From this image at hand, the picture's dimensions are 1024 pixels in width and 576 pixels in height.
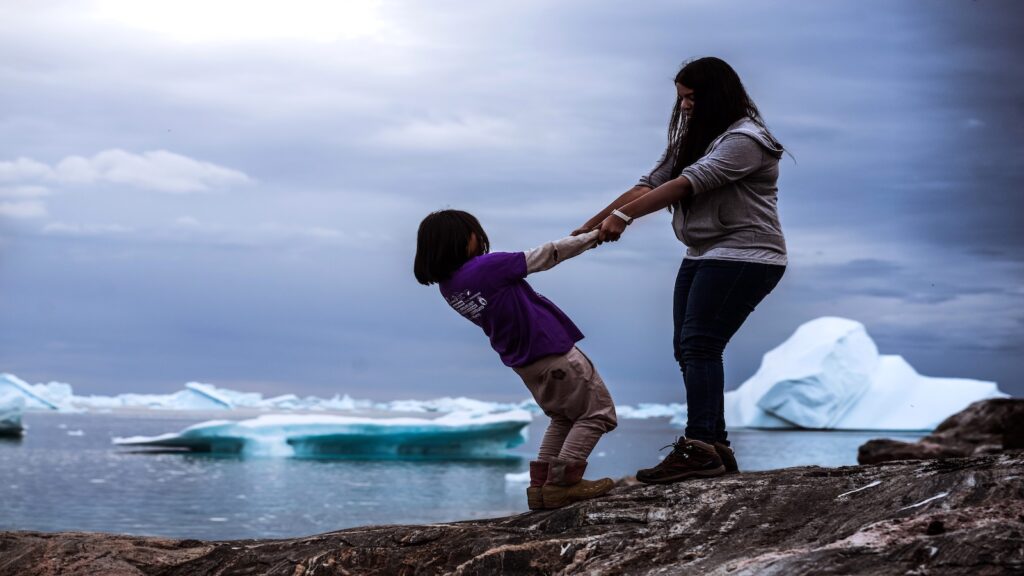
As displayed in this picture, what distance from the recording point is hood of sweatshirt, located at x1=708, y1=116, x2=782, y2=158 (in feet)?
12.0

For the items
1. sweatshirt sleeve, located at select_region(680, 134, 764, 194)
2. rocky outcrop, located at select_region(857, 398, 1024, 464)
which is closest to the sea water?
rocky outcrop, located at select_region(857, 398, 1024, 464)

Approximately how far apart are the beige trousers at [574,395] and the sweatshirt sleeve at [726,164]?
0.73 m

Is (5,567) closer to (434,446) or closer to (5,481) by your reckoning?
(434,446)

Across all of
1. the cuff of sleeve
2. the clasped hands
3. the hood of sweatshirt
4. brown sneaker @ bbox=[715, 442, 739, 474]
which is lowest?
brown sneaker @ bbox=[715, 442, 739, 474]

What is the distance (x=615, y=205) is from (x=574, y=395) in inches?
31.1

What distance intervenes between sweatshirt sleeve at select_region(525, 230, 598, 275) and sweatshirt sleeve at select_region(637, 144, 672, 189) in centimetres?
60

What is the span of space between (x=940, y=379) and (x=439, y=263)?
1805 inches

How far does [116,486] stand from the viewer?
34344mm

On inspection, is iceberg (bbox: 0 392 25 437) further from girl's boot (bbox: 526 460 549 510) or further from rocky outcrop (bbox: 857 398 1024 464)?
girl's boot (bbox: 526 460 549 510)

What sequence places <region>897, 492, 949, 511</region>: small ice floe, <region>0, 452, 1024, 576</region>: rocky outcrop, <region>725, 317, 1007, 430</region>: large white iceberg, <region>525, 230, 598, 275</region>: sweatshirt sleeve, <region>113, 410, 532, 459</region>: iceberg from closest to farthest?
<region>0, 452, 1024, 576</region>: rocky outcrop → <region>897, 492, 949, 511</region>: small ice floe → <region>525, 230, 598, 275</region>: sweatshirt sleeve → <region>113, 410, 532, 459</region>: iceberg → <region>725, 317, 1007, 430</region>: large white iceberg

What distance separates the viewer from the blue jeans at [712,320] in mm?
3643

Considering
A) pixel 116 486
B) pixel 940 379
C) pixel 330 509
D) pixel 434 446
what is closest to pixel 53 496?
pixel 116 486

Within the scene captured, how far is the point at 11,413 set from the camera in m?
39.4

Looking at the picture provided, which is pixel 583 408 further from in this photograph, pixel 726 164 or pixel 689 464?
pixel 726 164
